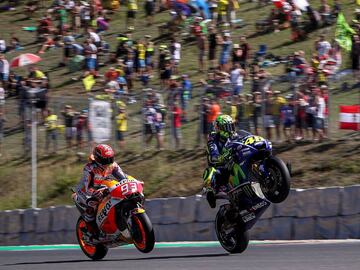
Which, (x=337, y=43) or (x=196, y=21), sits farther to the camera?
(x=196, y=21)

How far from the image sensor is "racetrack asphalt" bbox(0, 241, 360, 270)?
34.3 feet

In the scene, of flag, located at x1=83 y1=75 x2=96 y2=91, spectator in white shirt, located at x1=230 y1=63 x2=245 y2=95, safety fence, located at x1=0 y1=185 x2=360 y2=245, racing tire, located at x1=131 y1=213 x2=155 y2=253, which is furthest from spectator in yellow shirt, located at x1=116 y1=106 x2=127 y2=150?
racing tire, located at x1=131 y1=213 x2=155 y2=253

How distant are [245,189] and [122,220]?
68.5 inches

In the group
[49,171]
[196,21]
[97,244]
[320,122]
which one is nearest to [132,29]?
[196,21]

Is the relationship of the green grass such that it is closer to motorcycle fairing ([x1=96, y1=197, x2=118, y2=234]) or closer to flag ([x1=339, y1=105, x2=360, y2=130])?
flag ([x1=339, y1=105, x2=360, y2=130])

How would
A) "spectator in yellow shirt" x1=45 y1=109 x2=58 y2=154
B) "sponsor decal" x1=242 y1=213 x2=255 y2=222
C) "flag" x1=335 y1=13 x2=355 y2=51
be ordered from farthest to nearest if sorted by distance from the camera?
"flag" x1=335 y1=13 x2=355 y2=51, "spectator in yellow shirt" x1=45 y1=109 x2=58 y2=154, "sponsor decal" x1=242 y1=213 x2=255 y2=222

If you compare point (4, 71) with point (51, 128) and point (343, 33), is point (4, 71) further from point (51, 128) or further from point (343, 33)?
point (343, 33)

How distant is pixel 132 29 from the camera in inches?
1157

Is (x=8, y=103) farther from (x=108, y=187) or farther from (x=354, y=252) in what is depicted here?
(x=354, y=252)

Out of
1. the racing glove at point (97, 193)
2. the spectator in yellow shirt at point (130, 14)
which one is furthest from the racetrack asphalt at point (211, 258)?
the spectator in yellow shirt at point (130, 14)

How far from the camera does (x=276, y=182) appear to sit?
450 inches

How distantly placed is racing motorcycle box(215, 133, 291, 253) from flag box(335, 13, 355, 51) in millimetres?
11622

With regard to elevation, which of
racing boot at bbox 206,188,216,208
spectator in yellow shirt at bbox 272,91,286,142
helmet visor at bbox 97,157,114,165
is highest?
helmet visor at bbox 97,157,114,165

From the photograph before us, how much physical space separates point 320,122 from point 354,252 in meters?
8.42
